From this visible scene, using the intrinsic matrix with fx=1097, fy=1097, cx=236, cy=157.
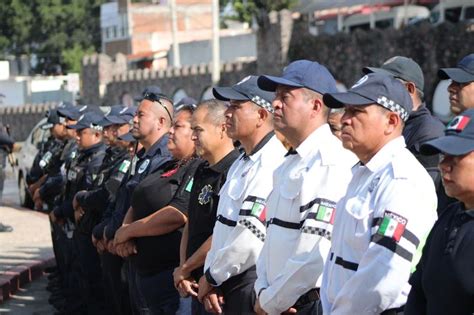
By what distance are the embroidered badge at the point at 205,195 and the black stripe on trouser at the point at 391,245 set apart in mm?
1937

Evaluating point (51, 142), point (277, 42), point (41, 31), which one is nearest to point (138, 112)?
point (51, 142)

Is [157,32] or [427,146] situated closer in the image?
[427,146]

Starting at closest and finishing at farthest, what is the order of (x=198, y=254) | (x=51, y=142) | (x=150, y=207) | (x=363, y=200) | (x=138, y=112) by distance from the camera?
(x=363, y=200)
(x=198, y=254)
(x=150, y=207)
(x=138, y=112)
(x=51, y=142)

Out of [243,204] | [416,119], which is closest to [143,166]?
[243,204]

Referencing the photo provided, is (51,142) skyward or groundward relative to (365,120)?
groundward

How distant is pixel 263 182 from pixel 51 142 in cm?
924

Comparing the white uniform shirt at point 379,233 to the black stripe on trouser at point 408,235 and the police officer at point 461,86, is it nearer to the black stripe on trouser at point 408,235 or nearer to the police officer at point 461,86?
the black stripe on trouser at point 408,235

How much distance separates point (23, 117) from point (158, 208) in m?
55.0

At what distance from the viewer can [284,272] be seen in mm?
4820

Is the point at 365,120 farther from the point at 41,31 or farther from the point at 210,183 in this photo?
the point at 41,31

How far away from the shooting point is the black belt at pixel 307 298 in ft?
16.0

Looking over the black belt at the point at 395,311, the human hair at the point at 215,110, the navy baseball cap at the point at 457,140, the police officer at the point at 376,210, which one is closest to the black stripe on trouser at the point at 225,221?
the human hair at the point at 215,110

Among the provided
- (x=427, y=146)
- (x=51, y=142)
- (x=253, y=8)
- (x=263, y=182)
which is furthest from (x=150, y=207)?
(x=253, y=8)

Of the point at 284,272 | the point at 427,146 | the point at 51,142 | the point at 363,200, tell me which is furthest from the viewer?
the point at 51,142
